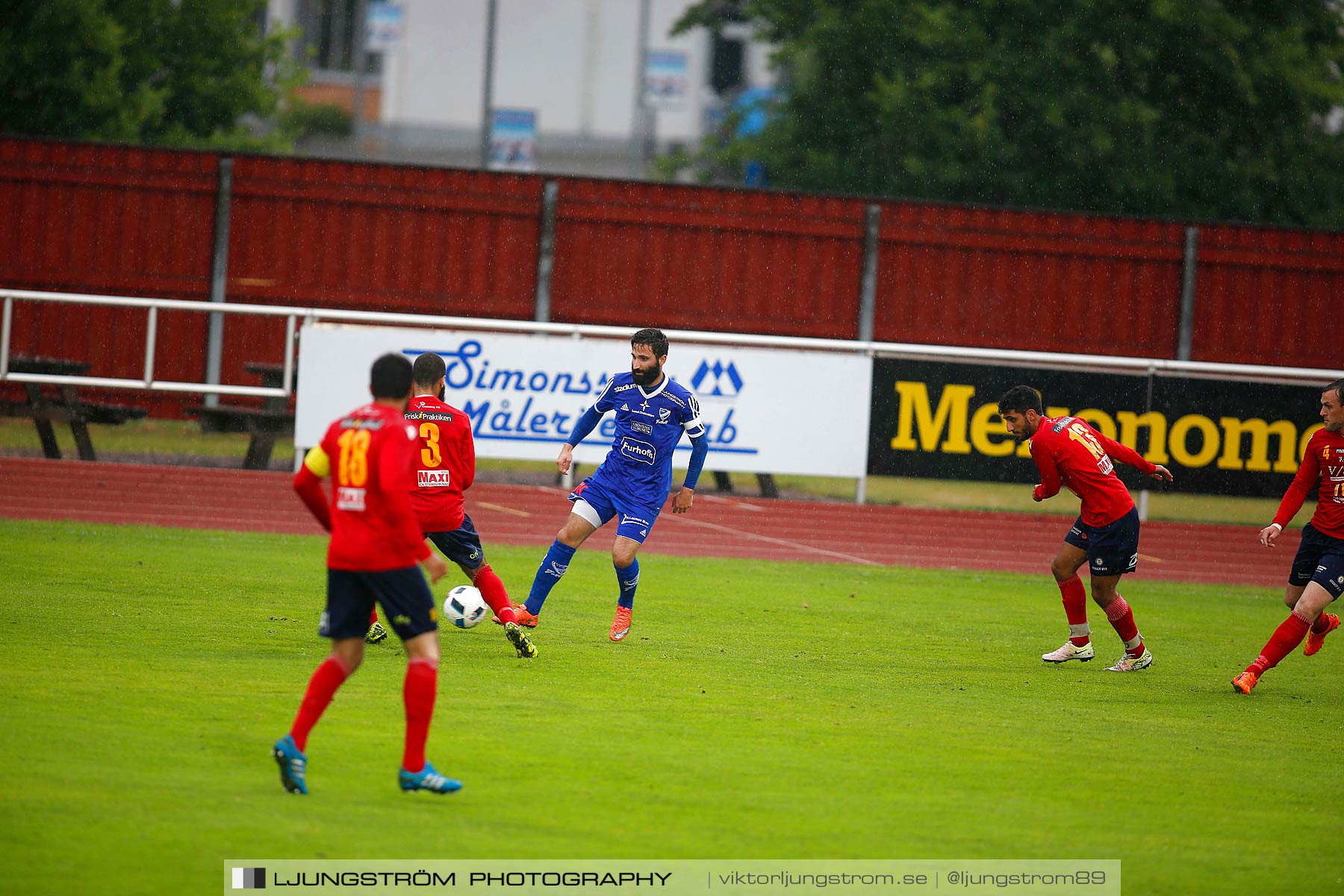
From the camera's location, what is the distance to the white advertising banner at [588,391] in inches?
677

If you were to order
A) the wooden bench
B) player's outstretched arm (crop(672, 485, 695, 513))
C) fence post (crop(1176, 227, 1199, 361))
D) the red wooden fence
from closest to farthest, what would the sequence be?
player's outstretched arm (crop(672, 485, 695, 513)), the wooden bench, the red wooden fence, fence post (crop(1176, 227, 1199, 361))

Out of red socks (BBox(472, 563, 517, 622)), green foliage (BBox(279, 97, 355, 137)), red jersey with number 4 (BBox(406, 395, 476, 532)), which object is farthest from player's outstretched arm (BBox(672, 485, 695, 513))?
green foliage (BBox(279, 97, 355, 137))

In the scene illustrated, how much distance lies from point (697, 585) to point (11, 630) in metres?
6.04

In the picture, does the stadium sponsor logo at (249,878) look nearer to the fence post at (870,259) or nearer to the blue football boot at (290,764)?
the blue football boot at (290,764)

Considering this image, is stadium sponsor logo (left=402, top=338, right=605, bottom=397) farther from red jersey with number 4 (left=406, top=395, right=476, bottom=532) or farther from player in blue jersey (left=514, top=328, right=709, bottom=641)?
red jersey with number 4 (left=406, top=395, right=476, bottom=532)

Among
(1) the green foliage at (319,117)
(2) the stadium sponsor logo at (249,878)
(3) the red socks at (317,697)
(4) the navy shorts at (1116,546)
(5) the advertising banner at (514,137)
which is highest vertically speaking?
(1) the green foliage at (319,117)

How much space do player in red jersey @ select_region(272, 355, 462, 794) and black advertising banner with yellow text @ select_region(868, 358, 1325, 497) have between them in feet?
40.6

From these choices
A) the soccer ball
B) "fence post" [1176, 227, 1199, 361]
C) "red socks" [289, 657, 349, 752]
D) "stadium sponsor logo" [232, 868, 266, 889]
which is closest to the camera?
"stadium sponsor logo" [232, 868, 266, 889]

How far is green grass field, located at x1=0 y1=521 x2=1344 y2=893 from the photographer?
543cm

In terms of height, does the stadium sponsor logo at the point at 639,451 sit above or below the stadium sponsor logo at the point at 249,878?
above

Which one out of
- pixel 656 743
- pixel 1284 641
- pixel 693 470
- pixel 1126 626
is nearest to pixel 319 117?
pixel 693 470

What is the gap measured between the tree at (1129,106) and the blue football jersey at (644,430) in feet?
82.1

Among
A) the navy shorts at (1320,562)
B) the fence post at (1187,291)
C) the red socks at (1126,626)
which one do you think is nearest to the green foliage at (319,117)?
the fence post at (1187,291)

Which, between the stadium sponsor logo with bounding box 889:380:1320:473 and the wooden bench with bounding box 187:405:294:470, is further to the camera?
the stadium sponsor logo with bounding box 889:380:1320:473
